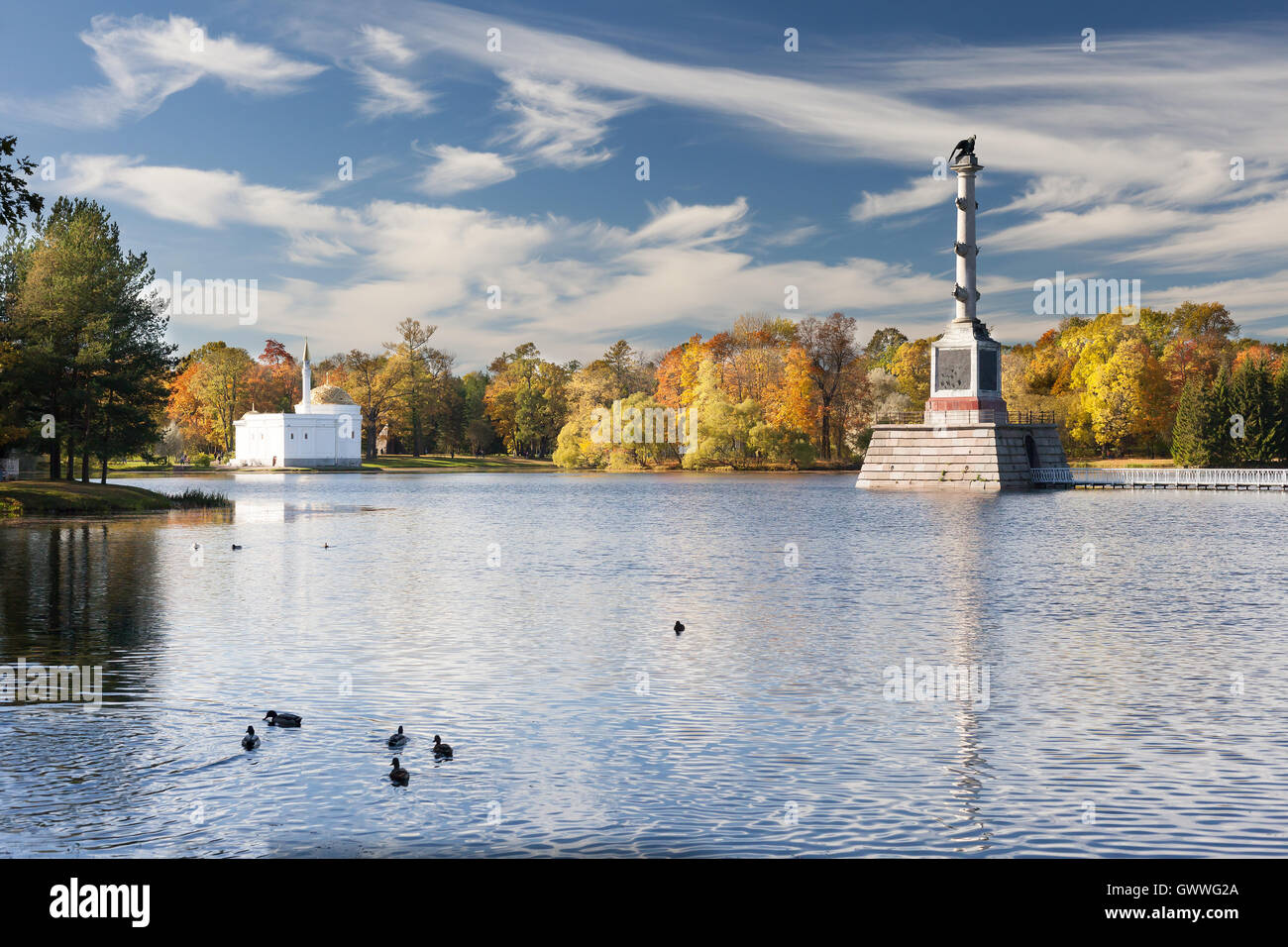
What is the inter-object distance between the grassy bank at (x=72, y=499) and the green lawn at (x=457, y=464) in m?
93.2

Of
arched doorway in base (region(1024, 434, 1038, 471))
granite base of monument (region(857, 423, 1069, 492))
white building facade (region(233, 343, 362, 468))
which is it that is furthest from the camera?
white building facade (region(233, 343, 362, 468))

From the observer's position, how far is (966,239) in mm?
84750

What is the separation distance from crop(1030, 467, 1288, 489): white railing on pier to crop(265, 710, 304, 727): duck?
268 feet

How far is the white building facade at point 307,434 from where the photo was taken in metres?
153

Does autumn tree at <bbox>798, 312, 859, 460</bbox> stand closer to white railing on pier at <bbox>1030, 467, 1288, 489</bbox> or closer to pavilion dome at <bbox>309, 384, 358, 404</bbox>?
white railing on pier at <bbox>1030, 467, 1288, 489</bbox>

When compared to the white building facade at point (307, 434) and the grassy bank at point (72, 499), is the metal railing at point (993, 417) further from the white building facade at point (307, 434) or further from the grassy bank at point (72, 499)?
the white building facade at point (307, 434)

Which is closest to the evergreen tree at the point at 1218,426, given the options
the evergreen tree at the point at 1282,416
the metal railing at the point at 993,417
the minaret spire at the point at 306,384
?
the evergreen tree at the point at 1282,416

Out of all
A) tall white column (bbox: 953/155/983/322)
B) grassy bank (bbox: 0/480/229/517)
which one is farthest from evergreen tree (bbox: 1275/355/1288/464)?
grassy bank (bbox: 0/480/229/517)

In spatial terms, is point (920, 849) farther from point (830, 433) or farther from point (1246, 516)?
point (830, 433)

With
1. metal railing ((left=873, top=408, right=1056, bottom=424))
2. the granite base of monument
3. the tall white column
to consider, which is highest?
the tall white column

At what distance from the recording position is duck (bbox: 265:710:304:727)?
14094 mm

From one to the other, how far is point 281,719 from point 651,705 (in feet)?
15.8

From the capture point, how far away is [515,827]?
10422 millimetres
